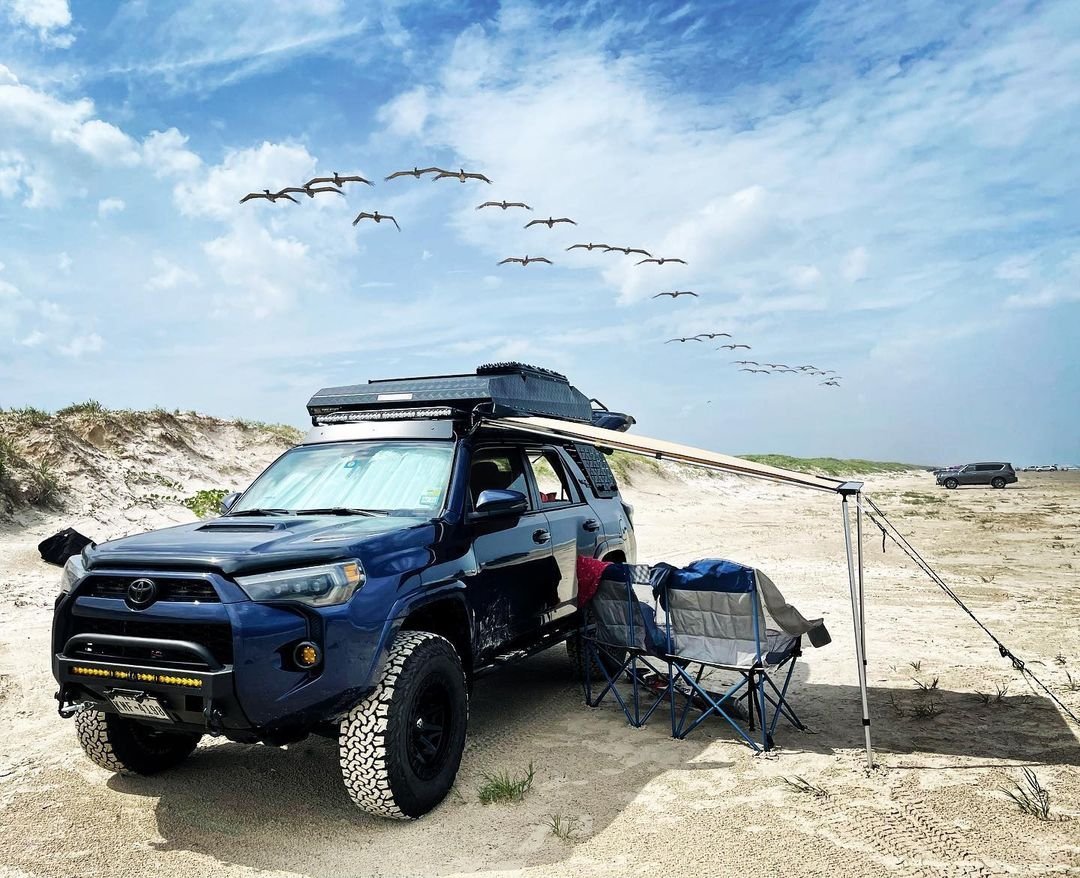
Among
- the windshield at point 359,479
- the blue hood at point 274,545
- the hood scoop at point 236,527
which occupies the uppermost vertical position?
the windshield at point 359,479

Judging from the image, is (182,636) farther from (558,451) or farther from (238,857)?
(558,451)

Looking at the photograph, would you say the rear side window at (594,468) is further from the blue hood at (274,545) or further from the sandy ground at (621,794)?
the blue hood at (274,545)

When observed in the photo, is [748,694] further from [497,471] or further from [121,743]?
[121,743]

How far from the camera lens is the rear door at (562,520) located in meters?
6.44

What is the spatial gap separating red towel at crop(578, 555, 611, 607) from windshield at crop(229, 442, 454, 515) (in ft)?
5.32

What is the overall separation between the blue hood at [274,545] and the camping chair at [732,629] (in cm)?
198

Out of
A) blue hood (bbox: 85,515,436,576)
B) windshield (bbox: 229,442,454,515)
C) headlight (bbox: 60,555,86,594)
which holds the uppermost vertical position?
windshield (bbox: 229,442,454,515)

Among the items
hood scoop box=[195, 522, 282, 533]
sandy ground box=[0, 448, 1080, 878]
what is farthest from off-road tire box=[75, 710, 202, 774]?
hood scoop box=[195, 522, 282, 533]

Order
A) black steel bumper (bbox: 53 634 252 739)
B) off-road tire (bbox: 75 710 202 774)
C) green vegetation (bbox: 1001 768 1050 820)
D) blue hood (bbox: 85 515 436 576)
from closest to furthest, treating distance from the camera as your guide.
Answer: black steel bumper (bbox: 53 634 252 739), blue hood (bbox: 85 515 436 576), green vegetation (bbox: 1001 768 1050 820), off-road tire (bbox: 75 710 202 774)

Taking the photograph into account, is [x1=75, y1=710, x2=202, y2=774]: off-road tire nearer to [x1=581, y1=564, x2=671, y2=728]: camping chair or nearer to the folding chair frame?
[x1=581, y1=564, x2=671, y2=728]: camping chair

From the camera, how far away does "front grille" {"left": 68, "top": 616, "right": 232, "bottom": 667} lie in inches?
155

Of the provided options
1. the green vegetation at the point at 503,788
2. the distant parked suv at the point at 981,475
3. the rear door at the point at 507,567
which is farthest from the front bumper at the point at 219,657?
the distant parked suv at the point at 981,475

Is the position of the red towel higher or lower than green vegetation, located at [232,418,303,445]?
lower

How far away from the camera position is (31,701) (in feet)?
22.1
